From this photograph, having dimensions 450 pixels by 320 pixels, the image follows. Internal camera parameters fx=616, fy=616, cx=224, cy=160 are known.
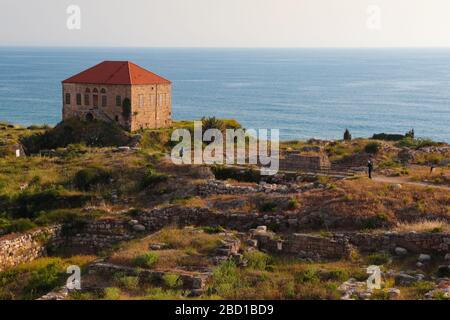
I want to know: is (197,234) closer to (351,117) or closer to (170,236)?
(170,236)

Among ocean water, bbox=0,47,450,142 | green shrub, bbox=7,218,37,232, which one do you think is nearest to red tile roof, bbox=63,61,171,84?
green shrub, bbox=7,218,37,232

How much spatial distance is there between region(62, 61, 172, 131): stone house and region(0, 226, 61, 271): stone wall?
79.0 ft

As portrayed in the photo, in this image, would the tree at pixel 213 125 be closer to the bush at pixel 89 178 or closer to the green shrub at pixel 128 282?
the bush at pixel 89 178

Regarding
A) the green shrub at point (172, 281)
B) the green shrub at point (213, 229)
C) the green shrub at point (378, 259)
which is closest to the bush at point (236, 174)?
the green shrub at point (213, 229)

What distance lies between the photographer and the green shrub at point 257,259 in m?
19.2

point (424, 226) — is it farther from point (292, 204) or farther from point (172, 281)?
point (172, 281)

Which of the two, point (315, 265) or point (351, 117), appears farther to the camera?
point (351, 117)

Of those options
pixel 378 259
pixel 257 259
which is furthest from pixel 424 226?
pixel 257 259

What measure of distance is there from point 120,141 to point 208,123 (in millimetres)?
7143

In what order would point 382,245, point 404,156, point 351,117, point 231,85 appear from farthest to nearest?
point 231,85 < point 351,117 < point 404,156 < point 382,245

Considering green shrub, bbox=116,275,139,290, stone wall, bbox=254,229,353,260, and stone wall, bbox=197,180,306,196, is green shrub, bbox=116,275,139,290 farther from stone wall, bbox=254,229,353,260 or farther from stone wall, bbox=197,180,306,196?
stone wall, bbox=197,180,306,196

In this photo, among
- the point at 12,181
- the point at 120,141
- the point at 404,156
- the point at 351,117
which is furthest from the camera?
the point at 351,117

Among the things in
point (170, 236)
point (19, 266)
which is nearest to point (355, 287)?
point (170, 236)

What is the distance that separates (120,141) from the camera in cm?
4553
